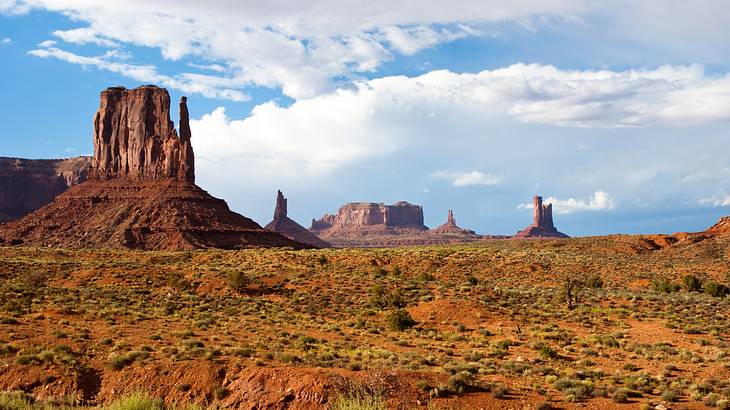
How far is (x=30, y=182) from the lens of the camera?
19062 centimetres

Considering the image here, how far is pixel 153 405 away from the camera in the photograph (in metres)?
14.5

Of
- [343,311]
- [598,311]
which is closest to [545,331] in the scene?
[598,311]

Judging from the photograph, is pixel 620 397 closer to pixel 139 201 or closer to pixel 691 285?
pixel 691 285

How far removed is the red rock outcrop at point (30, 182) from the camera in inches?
7249

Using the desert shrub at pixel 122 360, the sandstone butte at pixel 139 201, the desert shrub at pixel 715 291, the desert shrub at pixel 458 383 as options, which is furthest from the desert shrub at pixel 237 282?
the sandstone butte at pixel 139 201

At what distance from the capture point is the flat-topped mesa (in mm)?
127625

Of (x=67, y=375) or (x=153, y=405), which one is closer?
(x=153, y=405)

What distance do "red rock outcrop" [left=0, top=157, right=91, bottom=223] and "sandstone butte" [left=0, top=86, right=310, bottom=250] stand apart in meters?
58.6

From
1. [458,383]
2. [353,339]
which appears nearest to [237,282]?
[353,339]

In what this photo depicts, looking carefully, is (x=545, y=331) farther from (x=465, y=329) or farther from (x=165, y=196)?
(x=165, y=196)

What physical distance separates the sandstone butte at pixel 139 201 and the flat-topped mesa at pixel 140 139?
0.66 ft

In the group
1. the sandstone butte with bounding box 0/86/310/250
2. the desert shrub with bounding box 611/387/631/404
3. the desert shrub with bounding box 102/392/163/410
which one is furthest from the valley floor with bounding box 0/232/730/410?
the sandstone butte with bounding box 0/86/310/250

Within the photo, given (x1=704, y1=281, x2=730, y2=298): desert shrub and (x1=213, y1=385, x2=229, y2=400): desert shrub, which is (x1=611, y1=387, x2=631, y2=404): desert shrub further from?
(x1=704, y1=281, x2=730, y2=298): desert shrub

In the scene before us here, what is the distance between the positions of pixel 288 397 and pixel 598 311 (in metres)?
25.6
